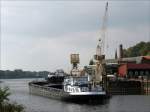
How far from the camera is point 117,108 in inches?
2820

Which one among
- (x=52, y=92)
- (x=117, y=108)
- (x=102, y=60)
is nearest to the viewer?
(x=117, y=108)

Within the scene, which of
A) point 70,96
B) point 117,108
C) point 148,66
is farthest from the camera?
point 148,66

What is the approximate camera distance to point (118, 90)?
109812 millimetres

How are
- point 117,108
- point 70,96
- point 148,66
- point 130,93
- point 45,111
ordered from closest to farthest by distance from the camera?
point 45,111 → point 117,108 → point 70,96 → point 130,93 → point 148,66

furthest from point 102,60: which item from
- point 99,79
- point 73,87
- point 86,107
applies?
point 86,107

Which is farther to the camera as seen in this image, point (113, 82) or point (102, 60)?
point (102, 60)

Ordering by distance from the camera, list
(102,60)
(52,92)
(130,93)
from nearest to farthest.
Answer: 1. (52,92)
2. (130,93)
3. (102,60)

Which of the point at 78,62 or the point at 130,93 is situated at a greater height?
the point at 78,62

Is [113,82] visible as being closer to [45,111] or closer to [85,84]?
[85,84]

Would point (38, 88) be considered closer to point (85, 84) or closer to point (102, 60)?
point (102, 60)

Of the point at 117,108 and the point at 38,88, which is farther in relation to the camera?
the point at 38,88

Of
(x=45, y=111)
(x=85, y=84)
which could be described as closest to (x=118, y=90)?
(x=85, y=84)

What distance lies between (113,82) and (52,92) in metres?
19.9

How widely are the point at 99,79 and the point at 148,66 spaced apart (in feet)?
89.9
